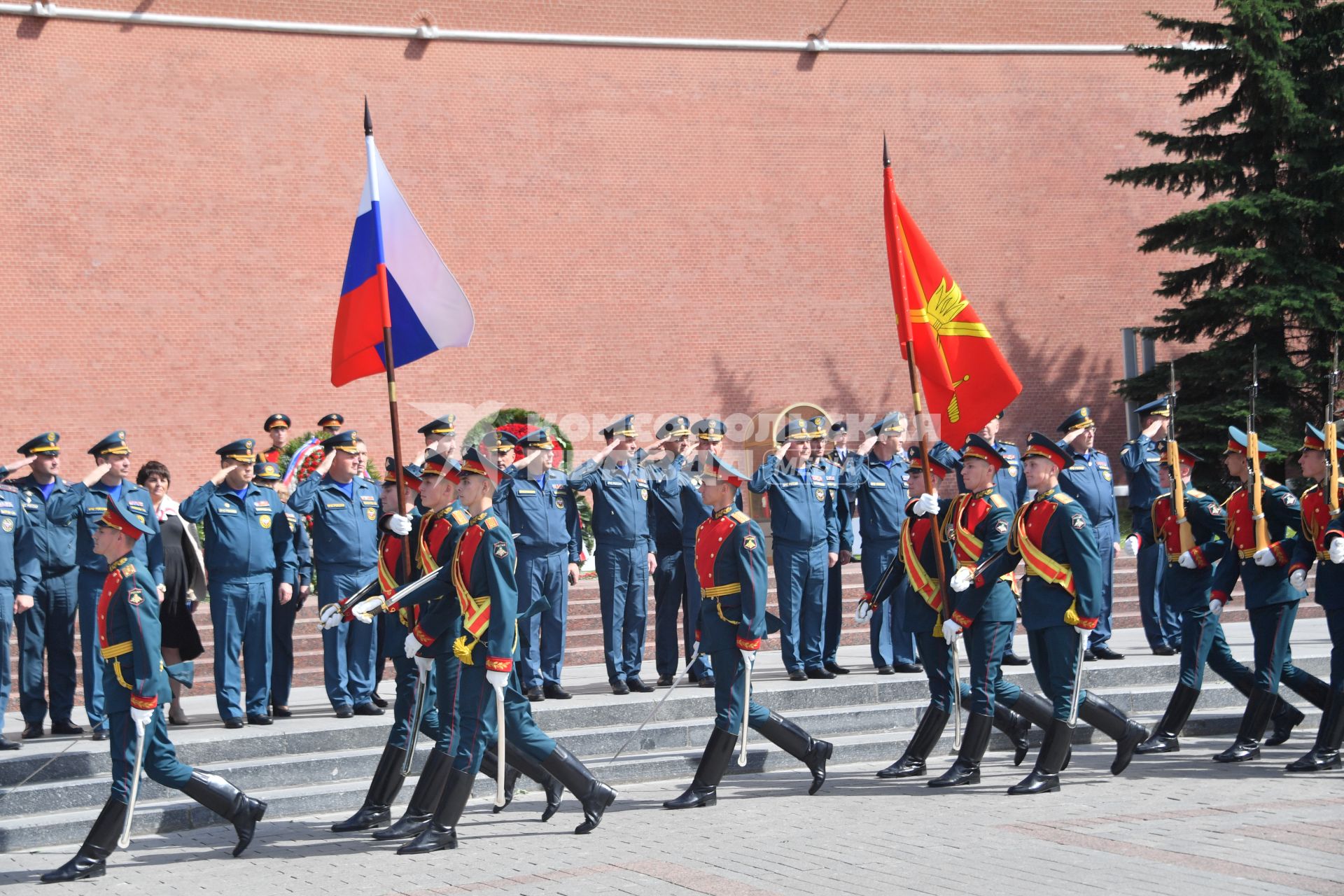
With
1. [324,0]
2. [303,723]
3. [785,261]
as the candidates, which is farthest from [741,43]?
[303,723]

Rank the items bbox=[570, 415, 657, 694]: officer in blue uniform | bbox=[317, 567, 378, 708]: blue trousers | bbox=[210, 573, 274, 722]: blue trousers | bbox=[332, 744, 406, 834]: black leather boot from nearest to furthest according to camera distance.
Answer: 1. bbox=[332, 744, 406, 834]: black leather boot
2. bbox=[210, 573, 274, 722]: blue trousers
3. bbox=[317, 567, 378, 708]: blue trousers
4. bbox=[570, 415, 657, 694]: officer in blue uniform

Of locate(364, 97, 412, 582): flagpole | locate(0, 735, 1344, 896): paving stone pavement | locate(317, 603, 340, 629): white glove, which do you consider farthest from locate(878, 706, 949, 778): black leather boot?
locate(317, 603, 340, 629): white glove

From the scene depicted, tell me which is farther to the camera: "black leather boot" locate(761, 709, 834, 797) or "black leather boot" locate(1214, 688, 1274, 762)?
"black leather boot" locate(1214, 688, 1274, 762)

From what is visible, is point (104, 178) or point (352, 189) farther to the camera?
point (352, 189)

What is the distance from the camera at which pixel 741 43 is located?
893 inches

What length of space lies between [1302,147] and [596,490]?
43.2 ft

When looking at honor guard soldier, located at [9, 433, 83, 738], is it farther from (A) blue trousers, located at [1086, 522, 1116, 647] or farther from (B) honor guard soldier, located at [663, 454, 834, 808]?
(A) blue trousers, located at [1086, 522, 1116, 647]

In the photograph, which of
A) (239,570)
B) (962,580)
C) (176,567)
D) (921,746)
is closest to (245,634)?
(239,570)

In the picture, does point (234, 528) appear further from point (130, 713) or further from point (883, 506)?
point (883, 506)

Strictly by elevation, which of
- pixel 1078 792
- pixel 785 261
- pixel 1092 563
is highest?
pixel 785 261

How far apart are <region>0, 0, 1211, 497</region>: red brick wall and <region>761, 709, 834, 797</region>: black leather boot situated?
46.4 feet

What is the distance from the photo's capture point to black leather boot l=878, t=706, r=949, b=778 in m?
8.09

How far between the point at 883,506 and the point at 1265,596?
3.34 metres

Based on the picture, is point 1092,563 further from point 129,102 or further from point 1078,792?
point 129,102
